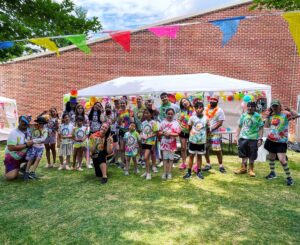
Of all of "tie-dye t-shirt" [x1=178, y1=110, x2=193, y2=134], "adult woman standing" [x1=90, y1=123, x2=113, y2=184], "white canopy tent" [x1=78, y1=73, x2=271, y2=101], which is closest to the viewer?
"adult woman standing" [x1=90, y1=123, x2=113, y2=184]

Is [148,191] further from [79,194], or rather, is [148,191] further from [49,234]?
[49,234]

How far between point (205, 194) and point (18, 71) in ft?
42.3

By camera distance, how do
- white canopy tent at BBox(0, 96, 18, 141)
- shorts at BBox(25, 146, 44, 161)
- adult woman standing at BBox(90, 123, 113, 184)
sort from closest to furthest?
adult woman standing at BBox(90, 123, 113, 184) → shorts at BBox(25, 146, 44, 161) → white canopy tent at BBox(0, 96, 18, 141)

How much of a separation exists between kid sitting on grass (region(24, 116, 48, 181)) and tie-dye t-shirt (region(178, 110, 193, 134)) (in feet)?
10.1

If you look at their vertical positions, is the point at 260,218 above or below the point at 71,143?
below

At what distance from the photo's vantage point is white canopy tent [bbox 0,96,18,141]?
12562 mm

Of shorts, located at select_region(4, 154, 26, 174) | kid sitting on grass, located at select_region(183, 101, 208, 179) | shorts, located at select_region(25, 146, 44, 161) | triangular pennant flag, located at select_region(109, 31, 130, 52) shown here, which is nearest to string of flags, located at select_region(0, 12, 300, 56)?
triangular pennant flag, located at select_region(109, 31, 130, 52)

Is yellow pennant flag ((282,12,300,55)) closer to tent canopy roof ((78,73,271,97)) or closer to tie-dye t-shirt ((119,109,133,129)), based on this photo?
tie-dye t-shirt ((119,109,133,129))

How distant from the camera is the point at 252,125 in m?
6.02

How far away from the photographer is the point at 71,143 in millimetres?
6922

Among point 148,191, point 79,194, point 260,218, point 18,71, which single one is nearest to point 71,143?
point 79,194

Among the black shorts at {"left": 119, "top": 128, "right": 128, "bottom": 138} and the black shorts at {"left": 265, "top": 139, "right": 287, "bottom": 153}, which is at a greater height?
the black shorts at {"left": 119, "top": 128, "right": 128, "bottom": 138}

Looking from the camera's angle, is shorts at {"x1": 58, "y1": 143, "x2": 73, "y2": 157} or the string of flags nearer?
the string of flags

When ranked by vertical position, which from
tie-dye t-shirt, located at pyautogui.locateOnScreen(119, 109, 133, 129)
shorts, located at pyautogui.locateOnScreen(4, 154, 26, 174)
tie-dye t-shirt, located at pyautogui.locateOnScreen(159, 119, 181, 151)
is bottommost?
shorts, located at pyautogui.locateOnScreen(4, 154, 26, 174)
